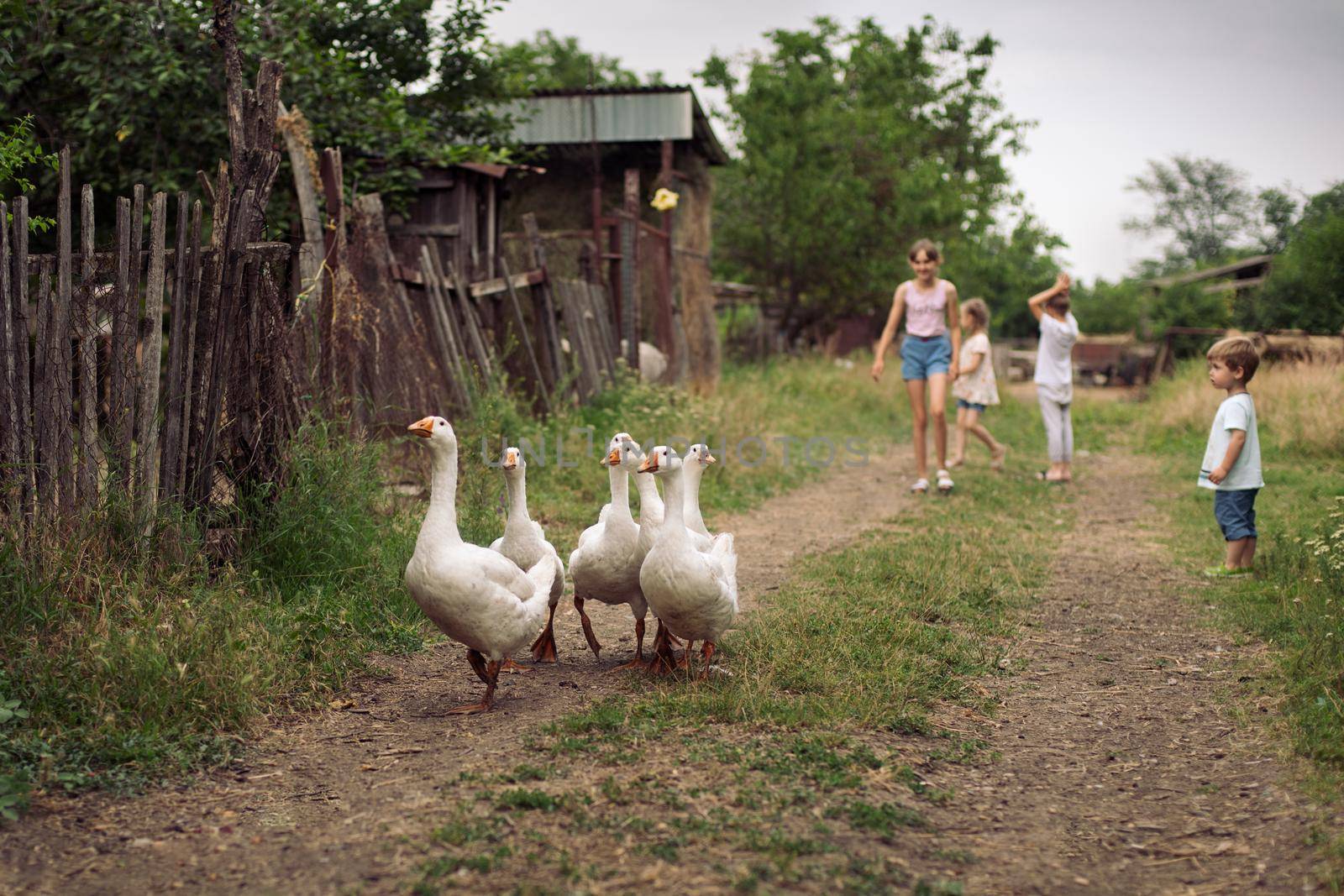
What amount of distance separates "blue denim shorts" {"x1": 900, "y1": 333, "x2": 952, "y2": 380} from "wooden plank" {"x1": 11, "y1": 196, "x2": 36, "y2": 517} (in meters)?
6.49

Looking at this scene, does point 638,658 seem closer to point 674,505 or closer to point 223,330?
point 674,505

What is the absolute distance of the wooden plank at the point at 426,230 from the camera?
10844 mm

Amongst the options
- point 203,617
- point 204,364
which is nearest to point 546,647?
point 203,617

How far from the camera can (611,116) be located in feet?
49.0

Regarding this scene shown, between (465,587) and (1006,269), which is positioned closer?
(465,587)

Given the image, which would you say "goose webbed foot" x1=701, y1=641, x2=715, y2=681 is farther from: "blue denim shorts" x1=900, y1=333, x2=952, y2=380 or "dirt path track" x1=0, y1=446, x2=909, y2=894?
"blue denim shorts" x1=900, y1=333, x2=952, y2=380

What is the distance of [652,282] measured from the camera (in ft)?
44.6

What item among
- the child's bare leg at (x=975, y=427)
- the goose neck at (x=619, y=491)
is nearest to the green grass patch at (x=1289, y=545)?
the child's bare leg at (x=975, y=427)

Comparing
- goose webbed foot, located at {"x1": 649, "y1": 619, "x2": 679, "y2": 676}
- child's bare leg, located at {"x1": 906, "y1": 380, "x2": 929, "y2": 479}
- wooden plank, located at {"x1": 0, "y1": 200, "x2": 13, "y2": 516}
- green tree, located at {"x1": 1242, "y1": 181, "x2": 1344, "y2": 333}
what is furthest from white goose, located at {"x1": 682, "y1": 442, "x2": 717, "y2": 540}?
green tree, located at {"x1": 1242, "y1": 181, "x2": 1344, "y2": 333}

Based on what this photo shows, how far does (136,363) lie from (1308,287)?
59.4 feet

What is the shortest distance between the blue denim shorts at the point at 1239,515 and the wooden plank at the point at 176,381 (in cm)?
543

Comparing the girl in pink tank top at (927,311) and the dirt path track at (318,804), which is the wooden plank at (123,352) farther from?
the girl in pink tank top at (927,311)

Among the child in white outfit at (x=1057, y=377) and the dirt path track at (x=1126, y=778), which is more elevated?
the child in white outfit at (x=1057, y=377)

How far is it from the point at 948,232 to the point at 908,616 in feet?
67.3
